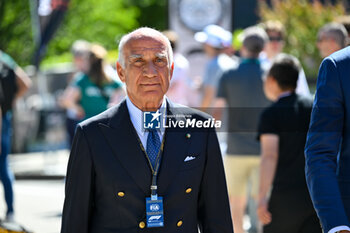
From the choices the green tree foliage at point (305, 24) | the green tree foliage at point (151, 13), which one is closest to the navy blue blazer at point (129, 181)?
the green tree foliage at point (305, 24)

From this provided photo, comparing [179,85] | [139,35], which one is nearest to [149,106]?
[139,35]

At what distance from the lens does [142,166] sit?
122 inches

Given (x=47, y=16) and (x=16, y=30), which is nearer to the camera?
(x=47, y=16)

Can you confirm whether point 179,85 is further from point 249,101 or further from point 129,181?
point 129,181

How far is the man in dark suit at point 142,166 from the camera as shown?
121 inches

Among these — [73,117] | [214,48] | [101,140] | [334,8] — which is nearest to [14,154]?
[73,117]

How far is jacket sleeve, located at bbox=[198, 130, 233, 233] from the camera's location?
3209mm

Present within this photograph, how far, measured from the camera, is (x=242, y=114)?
21.6 ft

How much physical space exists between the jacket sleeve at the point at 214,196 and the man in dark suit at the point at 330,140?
436mm

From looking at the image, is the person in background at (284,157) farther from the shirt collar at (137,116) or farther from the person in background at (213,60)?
the person in background at (213,60)

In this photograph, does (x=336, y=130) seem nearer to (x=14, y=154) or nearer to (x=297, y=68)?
(x=297, y=68)

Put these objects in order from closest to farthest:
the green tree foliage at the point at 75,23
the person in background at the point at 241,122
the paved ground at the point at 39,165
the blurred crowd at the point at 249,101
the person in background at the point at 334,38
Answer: the blurred crowd at the point at 249,101 < the person in background at the point at 334,38 < the person in background at the point at 241,122 < the paved ground at the point at 39,165 < the green tree foliage at the point at 75,23

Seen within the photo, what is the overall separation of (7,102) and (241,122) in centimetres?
246

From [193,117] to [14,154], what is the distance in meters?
13.5
